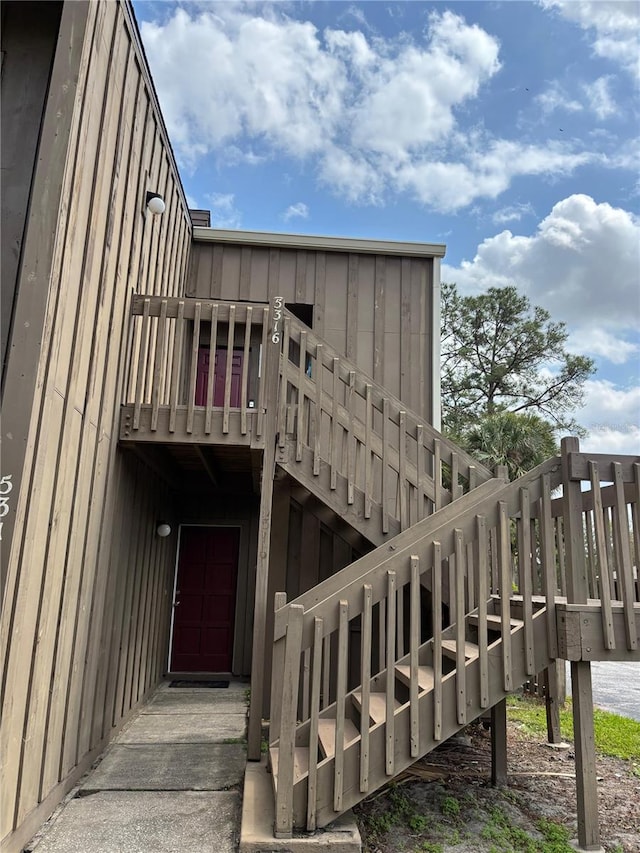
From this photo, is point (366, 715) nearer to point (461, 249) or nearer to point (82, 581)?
point (82, 581)

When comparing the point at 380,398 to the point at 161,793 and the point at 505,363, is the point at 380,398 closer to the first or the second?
the point at 161,793

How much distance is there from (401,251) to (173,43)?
342 centimetres

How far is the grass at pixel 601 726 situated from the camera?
15.1ft

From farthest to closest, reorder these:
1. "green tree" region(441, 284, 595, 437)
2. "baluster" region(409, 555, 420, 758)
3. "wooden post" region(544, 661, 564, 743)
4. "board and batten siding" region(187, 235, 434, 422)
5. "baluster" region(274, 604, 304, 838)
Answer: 1. "green tree" region(441, 284, 595, 437)
2. "board and batten siding" region(187, 235, 434, 422)
3. "wooden post" region(544, 661, 564, 743)
4. "baluster" region(409, 555, 420, 758)
5. "baluster" region(274, 604, 304, 838)

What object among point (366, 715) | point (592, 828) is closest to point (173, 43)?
point (366, 715)

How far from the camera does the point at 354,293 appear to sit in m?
6.95

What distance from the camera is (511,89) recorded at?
431 inches

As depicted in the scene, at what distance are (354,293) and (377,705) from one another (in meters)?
5.06

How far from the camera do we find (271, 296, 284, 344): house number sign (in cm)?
438

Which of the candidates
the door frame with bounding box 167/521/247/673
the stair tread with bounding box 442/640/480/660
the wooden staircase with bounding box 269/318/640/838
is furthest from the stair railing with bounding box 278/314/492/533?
the door frame with bounding box 167/521/247/673

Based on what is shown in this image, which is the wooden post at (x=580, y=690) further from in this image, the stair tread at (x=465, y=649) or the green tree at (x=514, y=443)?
the green tree at (x=514, y=443)

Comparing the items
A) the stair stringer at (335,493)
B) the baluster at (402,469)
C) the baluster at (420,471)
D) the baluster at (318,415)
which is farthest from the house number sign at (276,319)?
the baluster at (420,471)

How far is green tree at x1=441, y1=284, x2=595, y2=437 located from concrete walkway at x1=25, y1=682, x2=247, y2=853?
45.7 feet

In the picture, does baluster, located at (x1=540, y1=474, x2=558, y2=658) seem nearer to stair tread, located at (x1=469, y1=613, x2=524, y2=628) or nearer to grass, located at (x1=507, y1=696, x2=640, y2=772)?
stair tread, located at (x1=469, y1=613, x2=524, y2=628)
